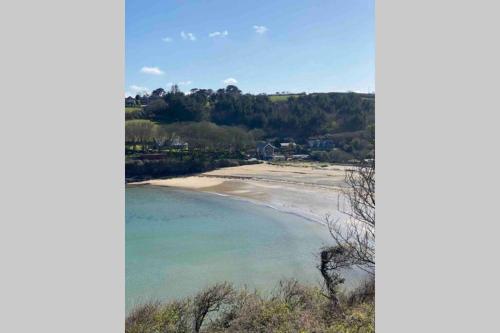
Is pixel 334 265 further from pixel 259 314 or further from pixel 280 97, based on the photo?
pixel 280 97

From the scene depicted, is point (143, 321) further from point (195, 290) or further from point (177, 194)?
point (177, 194)

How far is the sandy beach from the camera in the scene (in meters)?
16.8

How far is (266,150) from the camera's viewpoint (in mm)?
27047

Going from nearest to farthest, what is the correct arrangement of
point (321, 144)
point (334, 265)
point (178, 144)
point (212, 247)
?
1. point (334, 265)
2. point (212, 247)
3. point (321, 144)
4. point (178, 144)

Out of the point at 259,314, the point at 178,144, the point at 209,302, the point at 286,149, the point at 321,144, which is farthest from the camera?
the point at 178,144

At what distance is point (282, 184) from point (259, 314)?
16655mm

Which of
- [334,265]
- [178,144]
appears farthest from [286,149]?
[334,265]

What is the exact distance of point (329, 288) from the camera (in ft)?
21.1

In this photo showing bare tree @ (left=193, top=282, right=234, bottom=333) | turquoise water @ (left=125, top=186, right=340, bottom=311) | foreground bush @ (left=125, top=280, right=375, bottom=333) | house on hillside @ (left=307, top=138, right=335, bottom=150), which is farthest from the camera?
house on hillside @ (left=307, top=138, right=335, bottom=150)

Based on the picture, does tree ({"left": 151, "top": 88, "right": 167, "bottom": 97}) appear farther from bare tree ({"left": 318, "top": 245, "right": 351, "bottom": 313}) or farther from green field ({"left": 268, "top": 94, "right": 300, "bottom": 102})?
bare tree ({"left": 318, "top": 245, "right": 351, "bottom": 313})

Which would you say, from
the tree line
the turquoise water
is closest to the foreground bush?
the turquoise water

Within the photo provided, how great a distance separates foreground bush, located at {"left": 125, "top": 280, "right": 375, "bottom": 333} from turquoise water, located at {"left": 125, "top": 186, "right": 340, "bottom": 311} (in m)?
1.45
